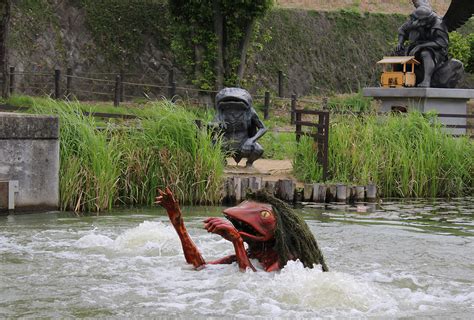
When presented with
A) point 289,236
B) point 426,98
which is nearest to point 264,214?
point 289,236

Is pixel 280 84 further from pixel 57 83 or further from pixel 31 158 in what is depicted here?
pixel 31 158

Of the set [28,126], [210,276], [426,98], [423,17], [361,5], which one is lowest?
[210,276]

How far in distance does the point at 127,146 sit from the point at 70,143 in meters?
0.91

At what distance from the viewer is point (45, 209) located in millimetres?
13203

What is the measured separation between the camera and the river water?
7.52 meters

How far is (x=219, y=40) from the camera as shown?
28.5m

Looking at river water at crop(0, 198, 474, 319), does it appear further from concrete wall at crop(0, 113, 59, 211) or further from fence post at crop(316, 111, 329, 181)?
fence post at crop(316, 111, 329, 181)

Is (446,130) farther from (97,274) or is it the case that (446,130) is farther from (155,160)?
(97,274)

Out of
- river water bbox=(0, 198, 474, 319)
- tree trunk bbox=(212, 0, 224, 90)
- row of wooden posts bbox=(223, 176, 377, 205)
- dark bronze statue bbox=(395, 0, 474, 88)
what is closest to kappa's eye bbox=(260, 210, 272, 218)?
river water bbox=(0, 198, 474, 319)

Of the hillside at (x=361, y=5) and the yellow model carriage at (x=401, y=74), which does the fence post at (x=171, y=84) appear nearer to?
the yellow model carriage at (x=401, y=74)

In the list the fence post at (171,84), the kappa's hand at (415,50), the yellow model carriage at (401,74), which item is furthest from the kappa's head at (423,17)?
the fence post at (171,84)

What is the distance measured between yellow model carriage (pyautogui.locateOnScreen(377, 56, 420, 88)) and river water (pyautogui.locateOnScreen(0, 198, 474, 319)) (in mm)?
13844

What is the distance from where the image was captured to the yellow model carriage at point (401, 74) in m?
25.9

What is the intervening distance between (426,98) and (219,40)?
21.5 ft
